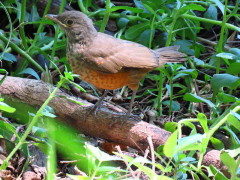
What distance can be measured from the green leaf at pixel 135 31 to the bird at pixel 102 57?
689 millimetres

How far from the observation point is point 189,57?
15.3ft

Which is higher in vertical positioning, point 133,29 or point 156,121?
point 133,29

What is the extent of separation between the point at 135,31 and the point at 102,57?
1148 millimetres

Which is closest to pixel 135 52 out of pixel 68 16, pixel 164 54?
pixel 164 54

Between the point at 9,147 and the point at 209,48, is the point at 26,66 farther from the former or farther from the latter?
the point at 209,48

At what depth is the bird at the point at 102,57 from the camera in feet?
11.7

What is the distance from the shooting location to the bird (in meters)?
3.57

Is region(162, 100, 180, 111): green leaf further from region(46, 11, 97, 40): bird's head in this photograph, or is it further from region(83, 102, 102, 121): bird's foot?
region(46, 11, 97, 40): bird's head

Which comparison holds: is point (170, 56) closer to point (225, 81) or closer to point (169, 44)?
point (169, 44)

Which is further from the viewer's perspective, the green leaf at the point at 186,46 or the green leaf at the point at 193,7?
the green leaf at the point at 186,46

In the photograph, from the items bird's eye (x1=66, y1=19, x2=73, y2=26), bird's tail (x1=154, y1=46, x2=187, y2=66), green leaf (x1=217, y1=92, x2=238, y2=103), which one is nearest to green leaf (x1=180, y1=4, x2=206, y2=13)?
bird's tail (x1=154, y1=46, x2=187, y2=66)

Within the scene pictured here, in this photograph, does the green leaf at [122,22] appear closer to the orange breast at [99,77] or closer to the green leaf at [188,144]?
the orange breast at [99,77]

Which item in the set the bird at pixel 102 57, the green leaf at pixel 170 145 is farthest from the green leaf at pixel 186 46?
the green leaf at pixel 170 145

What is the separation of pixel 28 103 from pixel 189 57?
1.94 metres
